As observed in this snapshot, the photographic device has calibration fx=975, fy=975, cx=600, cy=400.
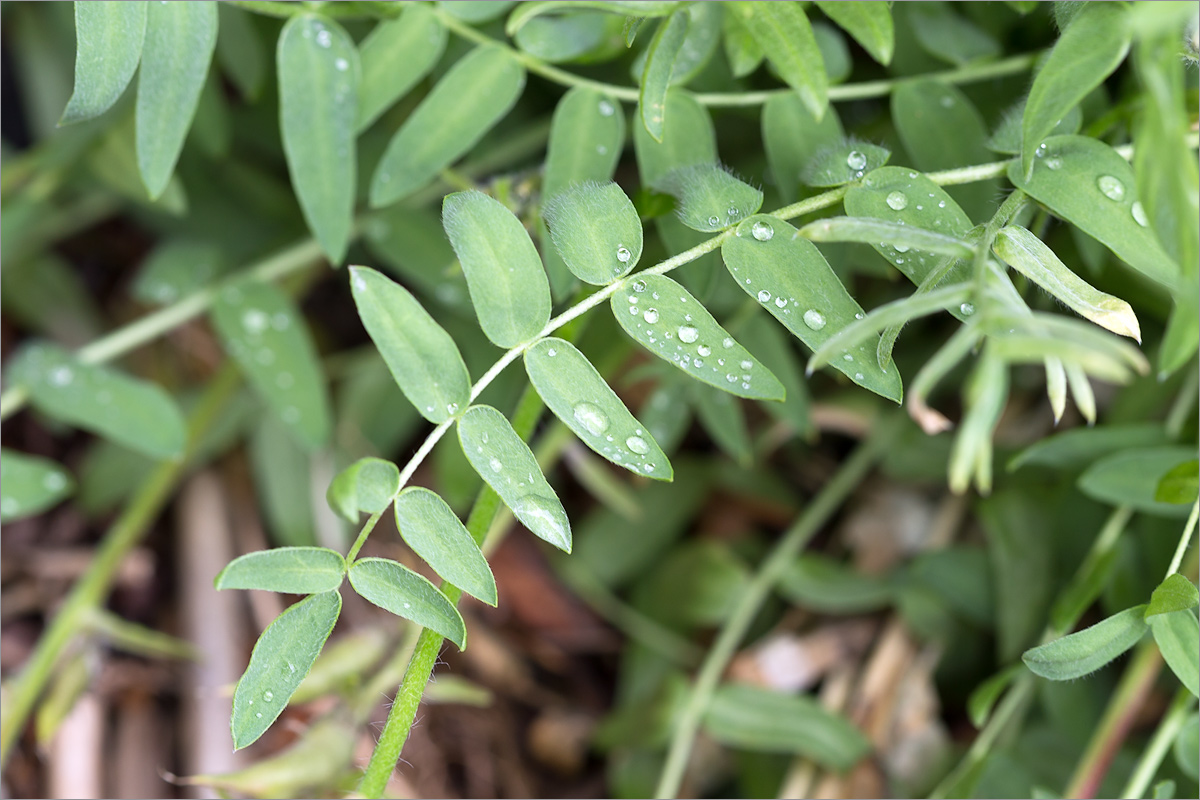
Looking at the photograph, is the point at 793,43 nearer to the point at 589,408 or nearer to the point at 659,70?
the point at 659,70

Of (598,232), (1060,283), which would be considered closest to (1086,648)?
(1060,283)

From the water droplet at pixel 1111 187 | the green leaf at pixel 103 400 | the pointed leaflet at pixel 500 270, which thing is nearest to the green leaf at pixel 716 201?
the pointed leaflet at pixel 500 270

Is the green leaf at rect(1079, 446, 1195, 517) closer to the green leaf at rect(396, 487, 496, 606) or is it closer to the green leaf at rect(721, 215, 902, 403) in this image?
the green leaf at rect(721, 215, 902, 403)

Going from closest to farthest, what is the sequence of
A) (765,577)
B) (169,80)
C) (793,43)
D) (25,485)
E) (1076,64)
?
(1076,64), (793,43), (169,80), (25,485), (765,577)

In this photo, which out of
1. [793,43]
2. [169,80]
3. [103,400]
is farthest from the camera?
[103,400]

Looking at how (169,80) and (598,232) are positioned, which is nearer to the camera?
(598,232)

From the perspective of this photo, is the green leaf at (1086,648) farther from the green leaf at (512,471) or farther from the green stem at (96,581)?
the green stem at (96,581)
